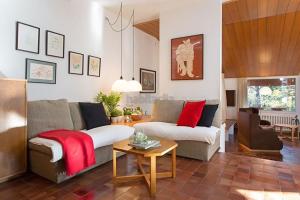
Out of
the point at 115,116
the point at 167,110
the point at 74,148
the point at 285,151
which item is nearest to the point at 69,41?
the point at 115,116

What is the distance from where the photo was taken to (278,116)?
303 inches

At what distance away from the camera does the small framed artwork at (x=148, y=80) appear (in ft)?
16.2

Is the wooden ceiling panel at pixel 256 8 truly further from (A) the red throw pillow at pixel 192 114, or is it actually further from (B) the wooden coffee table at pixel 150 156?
(B) the wooden coffee table at pixel 150 156

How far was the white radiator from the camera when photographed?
7.49 meters

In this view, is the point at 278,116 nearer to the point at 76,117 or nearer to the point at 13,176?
the point at 76,117

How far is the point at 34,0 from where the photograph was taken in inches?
107

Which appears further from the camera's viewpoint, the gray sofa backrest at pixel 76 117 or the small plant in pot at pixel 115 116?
the small plant in pot at pixel 115 116

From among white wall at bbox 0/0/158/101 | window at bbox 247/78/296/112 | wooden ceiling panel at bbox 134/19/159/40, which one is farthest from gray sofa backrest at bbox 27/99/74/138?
window at bbox 247/78/296/112

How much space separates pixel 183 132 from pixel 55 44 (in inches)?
94.4

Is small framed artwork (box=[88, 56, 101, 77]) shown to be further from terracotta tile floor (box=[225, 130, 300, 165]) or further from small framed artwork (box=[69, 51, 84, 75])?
terracotta tile floor (box=[225, 130, 300, 165])

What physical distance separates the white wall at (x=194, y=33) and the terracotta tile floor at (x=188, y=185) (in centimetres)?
153

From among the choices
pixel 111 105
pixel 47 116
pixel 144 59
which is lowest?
pixel 47 116

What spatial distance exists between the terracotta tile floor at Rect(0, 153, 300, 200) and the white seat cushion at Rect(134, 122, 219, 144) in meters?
0.38

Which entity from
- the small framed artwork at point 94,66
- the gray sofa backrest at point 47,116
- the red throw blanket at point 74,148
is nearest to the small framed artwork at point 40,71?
the gray sofa backrest at point 47,116
